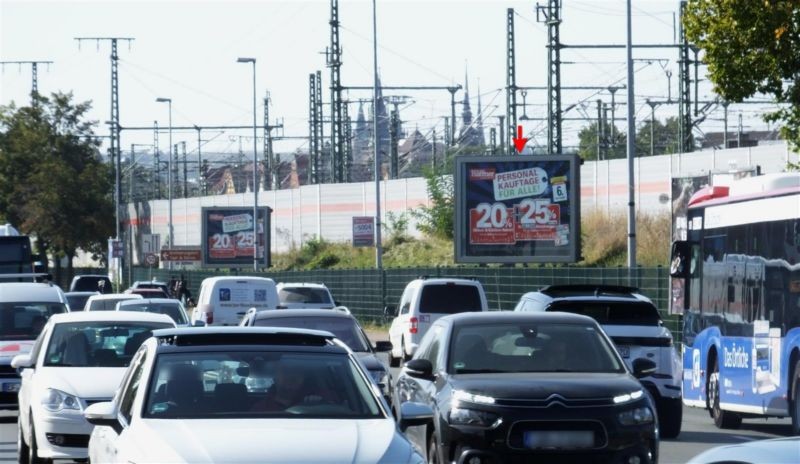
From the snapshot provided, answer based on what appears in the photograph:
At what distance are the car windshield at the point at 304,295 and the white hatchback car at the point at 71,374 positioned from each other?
21.9 m

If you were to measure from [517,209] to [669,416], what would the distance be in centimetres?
3023

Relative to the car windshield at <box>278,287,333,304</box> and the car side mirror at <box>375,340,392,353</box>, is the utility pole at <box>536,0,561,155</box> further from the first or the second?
the car side mirror at <box>375,340,392,353</box>

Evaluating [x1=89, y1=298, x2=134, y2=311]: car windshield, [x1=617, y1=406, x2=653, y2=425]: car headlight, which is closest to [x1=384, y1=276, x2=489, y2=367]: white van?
[x1=89, y1=298, x2=134, y2=311]: car windshield

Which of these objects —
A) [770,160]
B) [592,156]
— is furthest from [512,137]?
[592,156]

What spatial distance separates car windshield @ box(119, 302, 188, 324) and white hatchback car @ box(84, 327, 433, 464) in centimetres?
1806

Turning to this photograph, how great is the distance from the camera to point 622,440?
38.0 ft

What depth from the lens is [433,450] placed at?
1256cm

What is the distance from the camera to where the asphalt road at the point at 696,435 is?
16406 mm

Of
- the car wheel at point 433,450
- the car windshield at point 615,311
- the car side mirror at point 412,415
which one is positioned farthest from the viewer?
the car windshield at point 615,311

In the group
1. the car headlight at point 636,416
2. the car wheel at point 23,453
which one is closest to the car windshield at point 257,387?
the car headlight at point 636,416

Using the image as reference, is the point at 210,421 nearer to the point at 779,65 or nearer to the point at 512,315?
the point at 512,315

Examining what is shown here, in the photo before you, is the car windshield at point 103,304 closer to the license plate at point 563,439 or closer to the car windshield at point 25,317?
the car windshield at point 25,317

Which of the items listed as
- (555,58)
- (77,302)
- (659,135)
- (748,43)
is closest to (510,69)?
(555,58)

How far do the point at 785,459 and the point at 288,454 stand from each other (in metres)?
2.34
